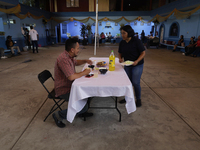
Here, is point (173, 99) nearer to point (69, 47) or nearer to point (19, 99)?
point (69, 47)

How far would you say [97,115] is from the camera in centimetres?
256

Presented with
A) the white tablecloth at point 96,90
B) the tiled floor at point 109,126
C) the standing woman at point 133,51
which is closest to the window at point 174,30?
the tiled floor at point 109,126

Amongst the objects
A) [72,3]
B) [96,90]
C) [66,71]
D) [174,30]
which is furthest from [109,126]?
[72,3]

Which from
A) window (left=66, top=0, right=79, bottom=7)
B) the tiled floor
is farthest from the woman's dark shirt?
window (left=66, top=0, right=79, bottom=7)

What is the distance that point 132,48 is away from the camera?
8.58ft

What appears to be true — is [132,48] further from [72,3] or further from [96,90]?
[72,3]

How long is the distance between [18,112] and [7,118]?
0.22 m

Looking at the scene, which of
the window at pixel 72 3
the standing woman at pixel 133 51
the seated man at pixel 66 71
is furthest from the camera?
the window at pixel 72 3

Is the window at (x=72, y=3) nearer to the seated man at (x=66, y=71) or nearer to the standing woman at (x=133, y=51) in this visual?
Result: the standing woman at (x=133, y=51)

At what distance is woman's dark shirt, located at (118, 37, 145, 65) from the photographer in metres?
2.57

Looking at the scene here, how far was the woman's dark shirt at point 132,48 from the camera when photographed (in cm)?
257

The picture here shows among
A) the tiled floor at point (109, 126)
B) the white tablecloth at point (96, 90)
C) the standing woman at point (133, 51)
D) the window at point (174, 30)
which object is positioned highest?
the window at point (174, 30)

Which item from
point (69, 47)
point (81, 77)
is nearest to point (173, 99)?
point (81, 77)

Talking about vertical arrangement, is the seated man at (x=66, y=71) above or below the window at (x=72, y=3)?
below
